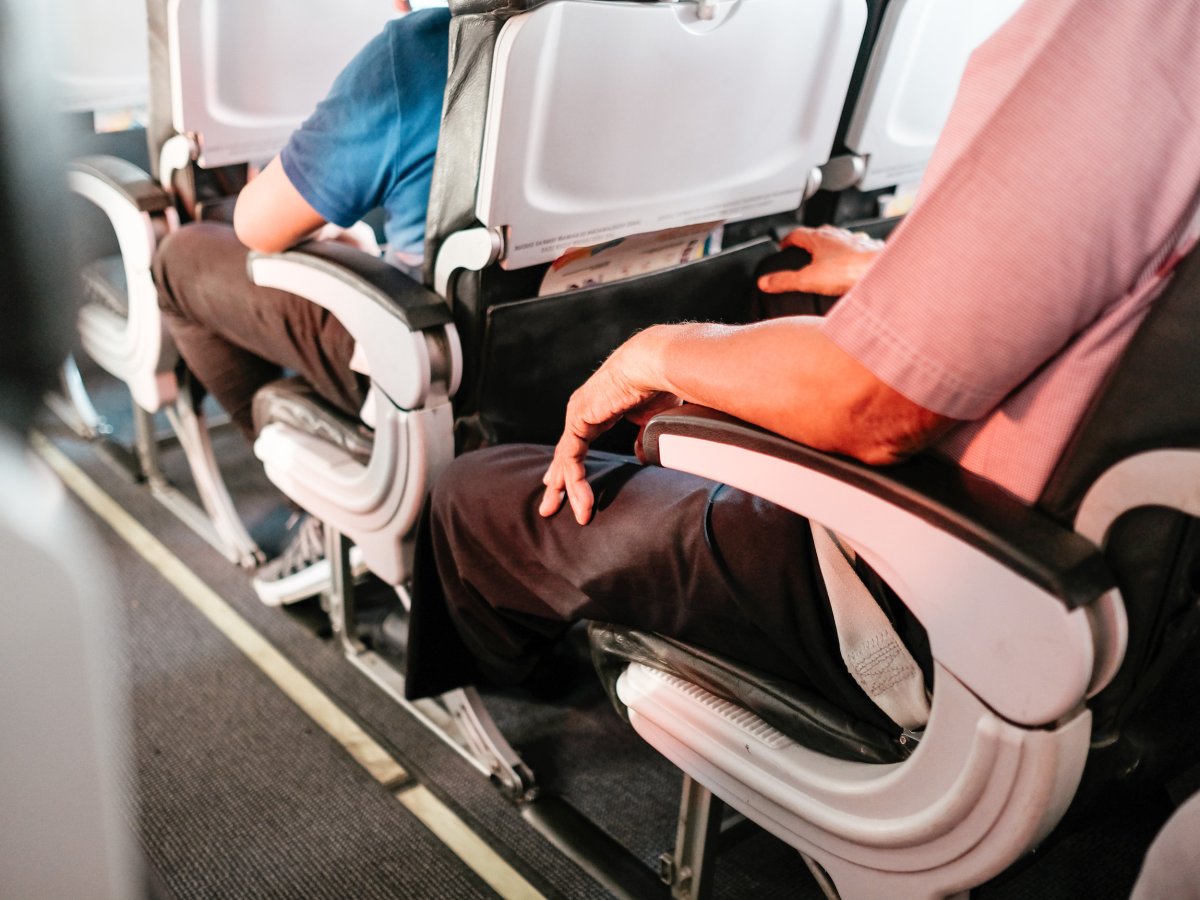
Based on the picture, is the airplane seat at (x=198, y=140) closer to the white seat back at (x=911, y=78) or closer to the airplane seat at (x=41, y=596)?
the white seat back at (x=911, y=78)

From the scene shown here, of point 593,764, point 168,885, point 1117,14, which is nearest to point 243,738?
point 168,885

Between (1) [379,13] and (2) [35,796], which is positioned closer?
(2) [35,796]

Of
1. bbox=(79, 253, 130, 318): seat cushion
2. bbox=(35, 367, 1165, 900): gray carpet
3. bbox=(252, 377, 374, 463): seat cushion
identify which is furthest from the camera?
bbox=(79, 253, 130, 318): seat cushion

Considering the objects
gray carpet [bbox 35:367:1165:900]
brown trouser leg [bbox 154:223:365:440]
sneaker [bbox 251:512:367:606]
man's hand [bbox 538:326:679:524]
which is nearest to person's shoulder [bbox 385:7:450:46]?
brown trouser leg [bbox 154:223:365:440]

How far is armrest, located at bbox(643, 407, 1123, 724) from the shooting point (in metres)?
0.74

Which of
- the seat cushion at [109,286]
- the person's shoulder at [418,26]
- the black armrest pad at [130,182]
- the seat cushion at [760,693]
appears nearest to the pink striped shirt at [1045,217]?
the seat cushion at [760,693]

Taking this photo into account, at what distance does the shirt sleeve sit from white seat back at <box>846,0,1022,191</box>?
3.11 ft

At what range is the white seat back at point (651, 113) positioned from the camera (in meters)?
1.17

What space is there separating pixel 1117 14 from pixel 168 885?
1.51m

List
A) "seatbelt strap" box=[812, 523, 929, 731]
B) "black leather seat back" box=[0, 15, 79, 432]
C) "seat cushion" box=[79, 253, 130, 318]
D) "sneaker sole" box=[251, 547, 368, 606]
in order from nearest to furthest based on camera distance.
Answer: "black leather seat back" box=[0, 15, 79, 432] < "seatbelt strap" box=[812, 523, 929, 731] < "sneaker sole" box=[251, 547, 368, 606] < "seat cushion" box=[79, 253, 130, 318]

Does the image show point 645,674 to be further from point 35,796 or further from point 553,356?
point 35,796

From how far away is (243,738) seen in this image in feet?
5.58

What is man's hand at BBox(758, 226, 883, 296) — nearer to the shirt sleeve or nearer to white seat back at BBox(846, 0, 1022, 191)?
white seat back at BBox(846, 0, 1022, 191)

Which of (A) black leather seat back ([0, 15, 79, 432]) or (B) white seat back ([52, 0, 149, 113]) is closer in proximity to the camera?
(A) black leather seat back ([0, 15, 79, 432])
